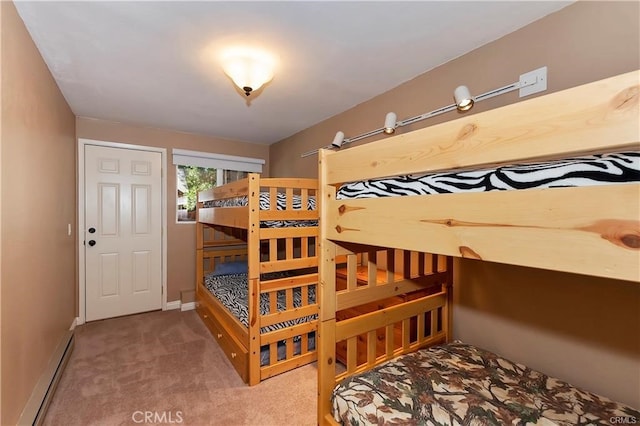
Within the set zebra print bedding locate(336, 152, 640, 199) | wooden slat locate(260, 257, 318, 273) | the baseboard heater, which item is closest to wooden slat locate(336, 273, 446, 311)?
zebra print bedding locate(336, 152, 640, 199)

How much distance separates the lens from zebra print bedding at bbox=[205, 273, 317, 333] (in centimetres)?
225

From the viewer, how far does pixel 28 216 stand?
1.59 m

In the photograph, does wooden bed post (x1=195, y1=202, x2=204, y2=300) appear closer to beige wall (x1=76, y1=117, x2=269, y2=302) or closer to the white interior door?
beige wall (x1=76, y1=117, x2=269, y2=302)

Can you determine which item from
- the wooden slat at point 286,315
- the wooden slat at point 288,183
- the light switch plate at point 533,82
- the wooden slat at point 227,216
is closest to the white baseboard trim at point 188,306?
the wooden slat at point 227,216

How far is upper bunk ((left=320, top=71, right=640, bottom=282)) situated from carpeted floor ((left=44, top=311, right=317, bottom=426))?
143 centimetres

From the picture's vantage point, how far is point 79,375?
6.99ft

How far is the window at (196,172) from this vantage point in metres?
3.64

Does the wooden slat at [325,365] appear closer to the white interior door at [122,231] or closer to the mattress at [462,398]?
the mattress at [462,398]

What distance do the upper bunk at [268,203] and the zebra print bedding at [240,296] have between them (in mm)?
691

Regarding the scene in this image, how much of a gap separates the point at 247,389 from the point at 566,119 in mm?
2193

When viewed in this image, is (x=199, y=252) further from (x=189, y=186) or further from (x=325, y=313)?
(x=325, y=313)

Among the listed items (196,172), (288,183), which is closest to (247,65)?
(288,183)

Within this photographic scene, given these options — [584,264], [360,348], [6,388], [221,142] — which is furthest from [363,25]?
[221,142]

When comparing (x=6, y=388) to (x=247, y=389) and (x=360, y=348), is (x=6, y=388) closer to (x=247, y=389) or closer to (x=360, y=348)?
(x=247, y=389)
